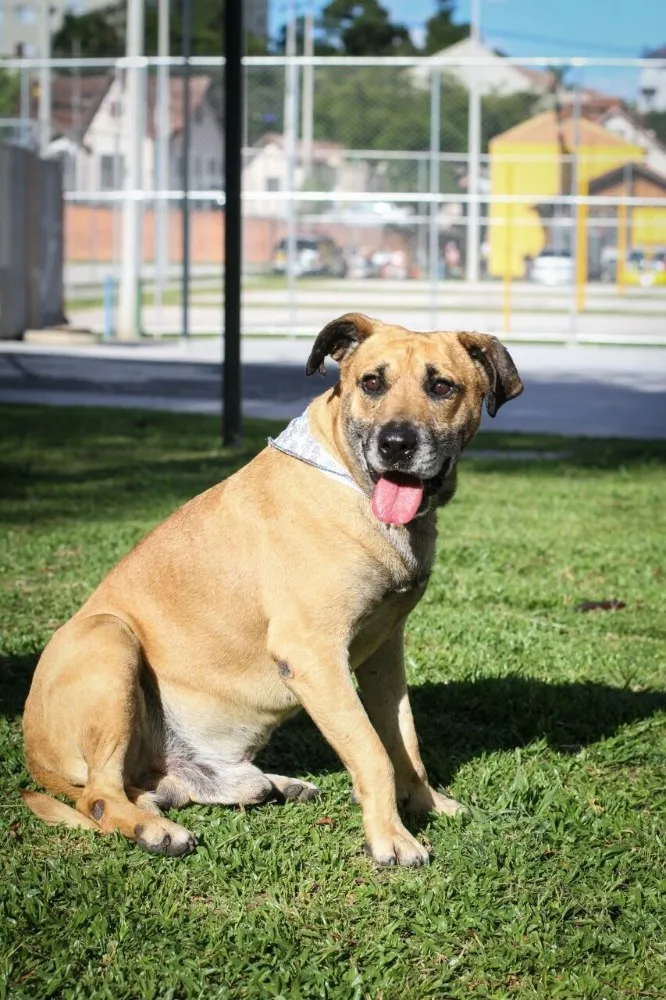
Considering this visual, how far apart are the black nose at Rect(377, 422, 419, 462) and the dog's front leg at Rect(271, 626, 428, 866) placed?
540 millimetres

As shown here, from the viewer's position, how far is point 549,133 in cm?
2827

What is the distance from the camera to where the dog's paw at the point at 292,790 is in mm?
3969

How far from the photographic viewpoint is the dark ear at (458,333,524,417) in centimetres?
382

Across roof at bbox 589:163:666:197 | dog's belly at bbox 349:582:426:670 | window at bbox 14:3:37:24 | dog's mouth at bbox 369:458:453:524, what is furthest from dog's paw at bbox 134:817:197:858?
window at bbox 14:3:37:24

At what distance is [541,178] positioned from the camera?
1010 inches

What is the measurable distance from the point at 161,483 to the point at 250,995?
20.3 feet

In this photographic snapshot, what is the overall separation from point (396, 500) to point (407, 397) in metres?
0.29

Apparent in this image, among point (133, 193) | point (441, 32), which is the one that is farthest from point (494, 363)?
point (441, 32)

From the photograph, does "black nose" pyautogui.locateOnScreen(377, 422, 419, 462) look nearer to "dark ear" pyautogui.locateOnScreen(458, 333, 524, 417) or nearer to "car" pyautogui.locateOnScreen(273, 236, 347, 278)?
"dark ear" pyautogui.locateOnScreen(458, 333, 524, 417)

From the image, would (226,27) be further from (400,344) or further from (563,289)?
(563,289)

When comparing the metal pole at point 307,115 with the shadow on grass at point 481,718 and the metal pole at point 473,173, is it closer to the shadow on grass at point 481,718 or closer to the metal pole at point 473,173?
the metal pole at point 473,173

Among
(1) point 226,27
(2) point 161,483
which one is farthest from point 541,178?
(2) point 161,483

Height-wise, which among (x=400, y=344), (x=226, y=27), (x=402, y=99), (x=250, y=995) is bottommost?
(x=250, y=995)

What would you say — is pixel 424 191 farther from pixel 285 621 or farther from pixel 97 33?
pixel 97 33
